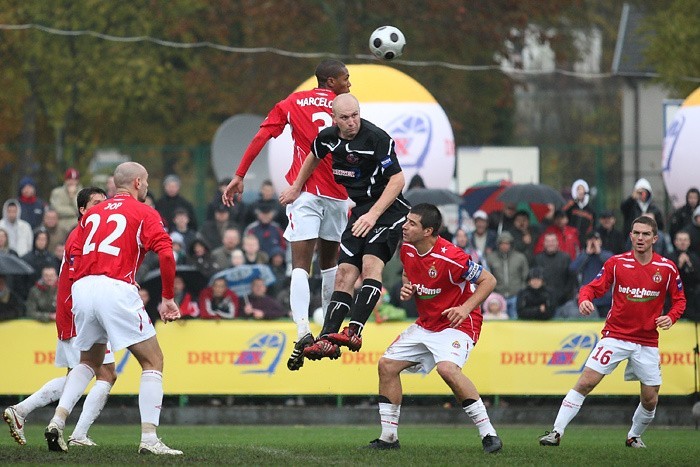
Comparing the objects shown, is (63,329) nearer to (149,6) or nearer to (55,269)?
(55,269)

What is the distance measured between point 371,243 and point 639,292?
11.2ft

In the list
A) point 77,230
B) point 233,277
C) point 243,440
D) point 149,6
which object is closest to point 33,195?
point 233,277

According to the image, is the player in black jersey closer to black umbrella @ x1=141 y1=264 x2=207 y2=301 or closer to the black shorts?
the black shorts

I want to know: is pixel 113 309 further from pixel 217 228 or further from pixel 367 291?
pixel 217 228

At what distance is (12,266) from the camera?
61.0 ft

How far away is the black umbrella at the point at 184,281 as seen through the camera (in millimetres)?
19328

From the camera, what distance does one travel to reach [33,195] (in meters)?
22.5

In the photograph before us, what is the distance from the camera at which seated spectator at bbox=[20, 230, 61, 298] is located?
65.9ft

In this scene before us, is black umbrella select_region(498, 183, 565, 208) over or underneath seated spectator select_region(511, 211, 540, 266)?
over

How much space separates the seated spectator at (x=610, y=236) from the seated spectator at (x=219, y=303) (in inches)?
222

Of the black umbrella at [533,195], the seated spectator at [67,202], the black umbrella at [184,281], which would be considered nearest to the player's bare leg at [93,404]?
the black umbrella at [184,281]

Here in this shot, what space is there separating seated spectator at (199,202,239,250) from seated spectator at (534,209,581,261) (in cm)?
464

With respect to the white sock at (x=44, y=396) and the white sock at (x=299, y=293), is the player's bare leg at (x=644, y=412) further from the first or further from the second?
the white sock at (x=44, y=396)

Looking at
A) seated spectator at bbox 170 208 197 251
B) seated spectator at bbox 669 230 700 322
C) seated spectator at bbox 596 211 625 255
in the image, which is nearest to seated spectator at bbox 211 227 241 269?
seated spectator at bbox 170 208 197 251
